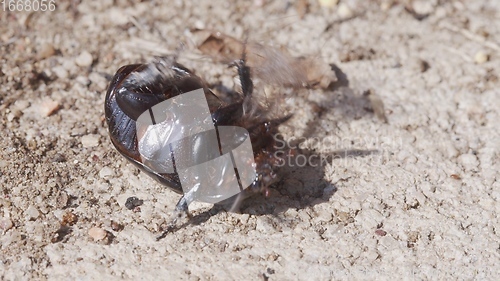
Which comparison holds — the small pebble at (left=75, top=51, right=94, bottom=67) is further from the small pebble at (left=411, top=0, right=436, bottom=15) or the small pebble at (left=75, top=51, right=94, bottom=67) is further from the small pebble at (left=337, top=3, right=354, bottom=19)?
the small pebble at (left=411, top=0, right=436, bottom=15)

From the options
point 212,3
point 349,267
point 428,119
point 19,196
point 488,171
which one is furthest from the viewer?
point 212,3

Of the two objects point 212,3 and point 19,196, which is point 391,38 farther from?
point 19,196

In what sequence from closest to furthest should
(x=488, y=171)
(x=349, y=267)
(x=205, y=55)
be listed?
(x=349, y=267), (x=488, y=171), (x=205, y=55)

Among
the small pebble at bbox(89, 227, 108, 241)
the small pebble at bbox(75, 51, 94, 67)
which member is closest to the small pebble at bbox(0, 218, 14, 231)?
the small pebble at bbox(89, 227, 108, 241)

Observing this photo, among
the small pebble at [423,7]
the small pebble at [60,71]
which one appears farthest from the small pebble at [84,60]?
the small pebble at [423,7]

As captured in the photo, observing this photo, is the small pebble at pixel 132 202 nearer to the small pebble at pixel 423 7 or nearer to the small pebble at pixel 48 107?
the small pebble at pixel 48 107

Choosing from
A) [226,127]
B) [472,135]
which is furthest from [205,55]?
[472,135]
